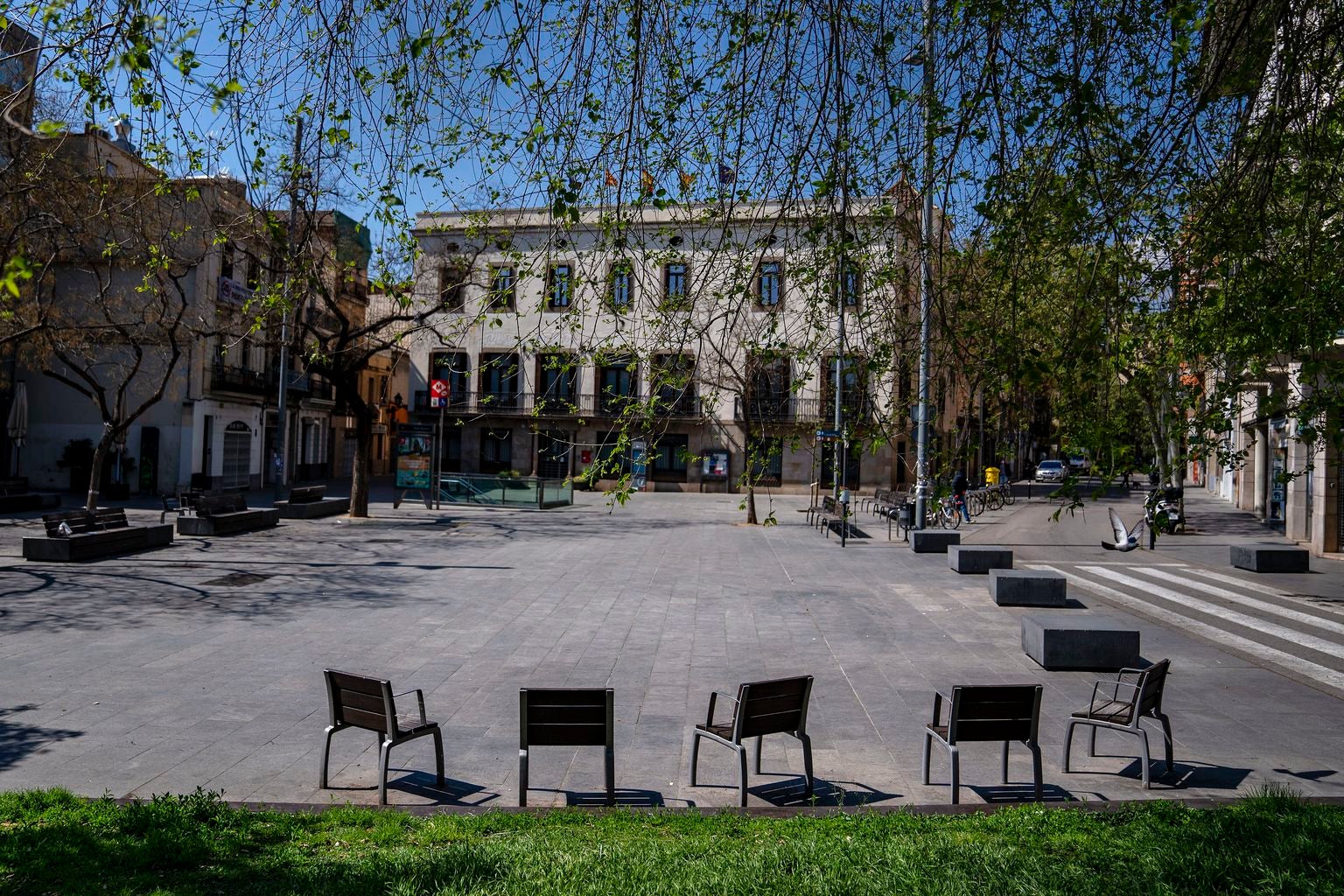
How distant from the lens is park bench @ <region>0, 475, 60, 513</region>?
25875 millimetres

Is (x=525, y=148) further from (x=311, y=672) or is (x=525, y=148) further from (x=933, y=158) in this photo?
(x=311, y=672)

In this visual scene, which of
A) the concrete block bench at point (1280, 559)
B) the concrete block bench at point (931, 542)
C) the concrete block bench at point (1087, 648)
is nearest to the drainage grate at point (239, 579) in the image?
the concrete block bench at point (1087, 648)

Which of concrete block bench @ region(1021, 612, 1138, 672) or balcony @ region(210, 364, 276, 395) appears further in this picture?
balcony @ region(210, 364, 276, 395)

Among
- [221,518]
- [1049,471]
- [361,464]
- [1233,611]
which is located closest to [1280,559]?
[1233,611]

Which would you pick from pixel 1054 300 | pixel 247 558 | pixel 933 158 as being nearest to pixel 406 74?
pixel 933 158

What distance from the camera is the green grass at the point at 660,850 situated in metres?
4.30

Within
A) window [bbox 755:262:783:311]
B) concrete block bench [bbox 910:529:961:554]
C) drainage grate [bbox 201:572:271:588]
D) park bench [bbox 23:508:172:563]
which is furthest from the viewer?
concrete block bench [bbox 910:529:961:554]

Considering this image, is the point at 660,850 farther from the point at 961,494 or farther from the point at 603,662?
the point at 961,494

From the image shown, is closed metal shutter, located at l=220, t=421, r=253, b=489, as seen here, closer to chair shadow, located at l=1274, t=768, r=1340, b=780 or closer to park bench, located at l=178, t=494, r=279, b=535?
park bench, located at l=178, t=494, r=279, b=535

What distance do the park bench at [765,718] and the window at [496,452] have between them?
4547 centimetres

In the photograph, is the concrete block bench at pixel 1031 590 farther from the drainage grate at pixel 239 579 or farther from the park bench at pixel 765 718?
the drainage grate at pixel 239 579

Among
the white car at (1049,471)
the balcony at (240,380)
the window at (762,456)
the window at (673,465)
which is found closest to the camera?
the window at (762,456)

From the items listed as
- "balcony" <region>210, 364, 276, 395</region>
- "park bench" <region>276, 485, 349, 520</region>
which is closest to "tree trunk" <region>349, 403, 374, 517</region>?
"park bench" <region>276, 485, 349, 520</region>

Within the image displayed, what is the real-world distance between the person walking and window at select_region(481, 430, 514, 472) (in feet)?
85.3
